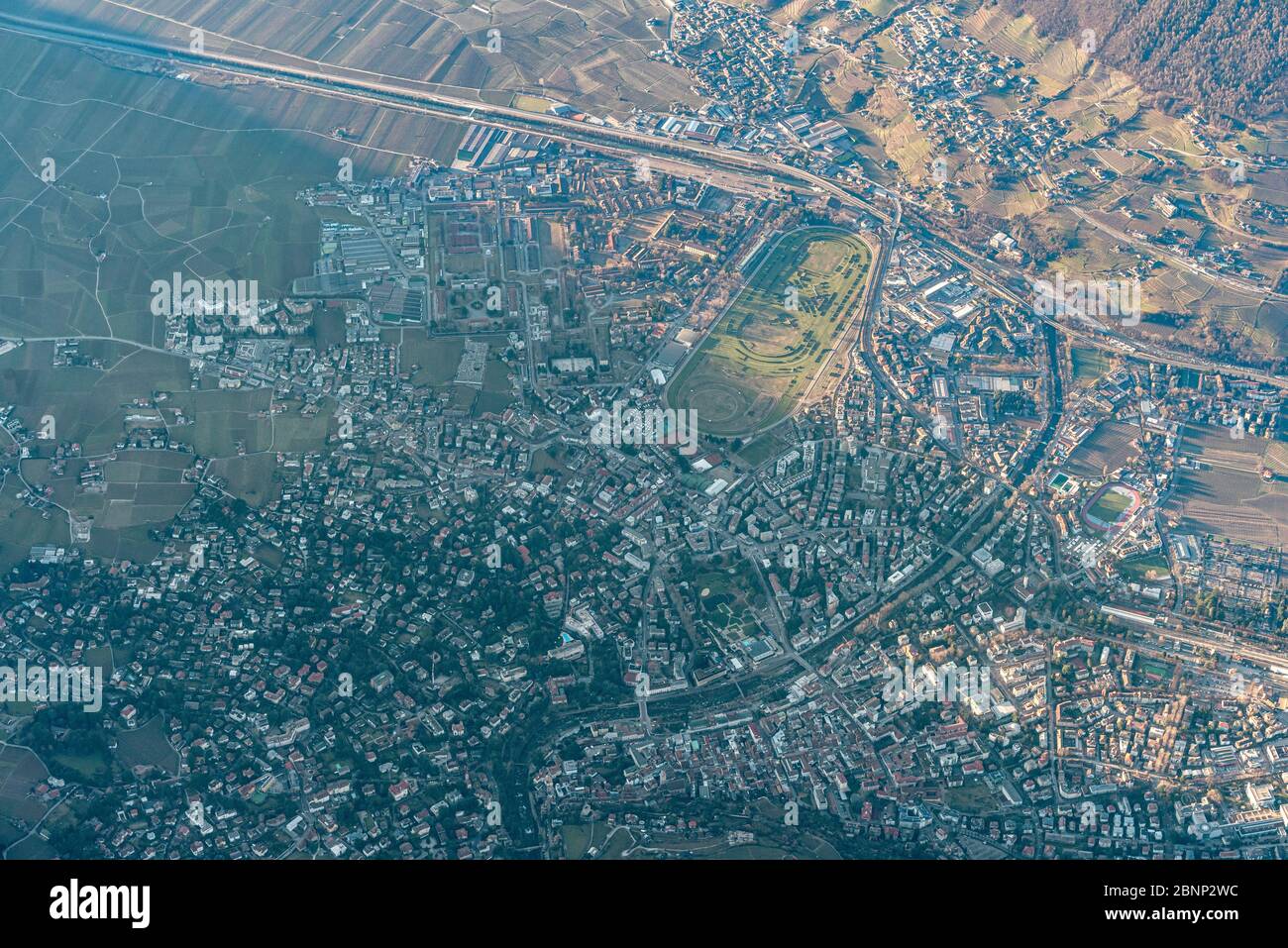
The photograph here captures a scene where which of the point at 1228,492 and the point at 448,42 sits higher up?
the point at 448,42

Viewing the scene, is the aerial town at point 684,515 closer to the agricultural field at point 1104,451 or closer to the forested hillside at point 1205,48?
the agricultural field at point 1104,451

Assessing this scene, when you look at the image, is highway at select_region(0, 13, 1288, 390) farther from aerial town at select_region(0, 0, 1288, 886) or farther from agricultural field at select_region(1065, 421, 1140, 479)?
agricultural field at select_region(1065, 421, 1140, 479)

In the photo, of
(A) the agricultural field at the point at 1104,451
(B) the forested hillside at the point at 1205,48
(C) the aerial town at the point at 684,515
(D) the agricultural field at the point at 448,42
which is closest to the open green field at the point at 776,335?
(C) the aerial town at the point at 684,515

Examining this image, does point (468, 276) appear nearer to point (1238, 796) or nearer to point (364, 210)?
point (364, 210)

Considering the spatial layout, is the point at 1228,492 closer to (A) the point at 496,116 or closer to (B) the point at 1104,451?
(B) the point at 1104,451

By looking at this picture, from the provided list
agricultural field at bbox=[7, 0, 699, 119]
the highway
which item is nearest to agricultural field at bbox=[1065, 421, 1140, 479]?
the highway

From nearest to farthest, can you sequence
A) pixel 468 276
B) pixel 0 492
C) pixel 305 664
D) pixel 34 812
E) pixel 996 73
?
pixel 34 812 → pixel 305 664 → pixel 0 492 → pixel 468 276 → pixel 996 73

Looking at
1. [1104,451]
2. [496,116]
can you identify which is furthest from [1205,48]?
[496,116]
